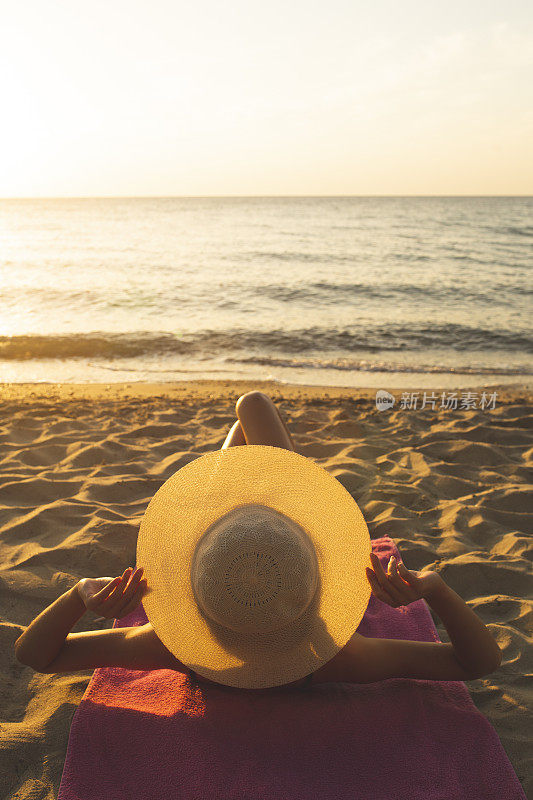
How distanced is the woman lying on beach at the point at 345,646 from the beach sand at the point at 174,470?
0.33 m

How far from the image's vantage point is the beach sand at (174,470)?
218 cm

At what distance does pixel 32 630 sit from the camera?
194 cm

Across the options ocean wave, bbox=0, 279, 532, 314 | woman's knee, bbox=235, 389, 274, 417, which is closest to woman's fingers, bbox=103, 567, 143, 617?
woman's knee, bbox=235, 389, 274, 417

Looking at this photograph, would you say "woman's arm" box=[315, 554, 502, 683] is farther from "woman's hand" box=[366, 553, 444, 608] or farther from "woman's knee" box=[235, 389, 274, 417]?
"woman's knee" box=[235, 389, 274, 417]

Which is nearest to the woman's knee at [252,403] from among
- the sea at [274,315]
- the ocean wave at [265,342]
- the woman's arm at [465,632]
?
the woman's arm at [465,632]

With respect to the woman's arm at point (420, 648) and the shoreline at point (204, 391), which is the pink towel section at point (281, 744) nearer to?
the woman's arm at point (420, 648)

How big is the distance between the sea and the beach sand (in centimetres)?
208

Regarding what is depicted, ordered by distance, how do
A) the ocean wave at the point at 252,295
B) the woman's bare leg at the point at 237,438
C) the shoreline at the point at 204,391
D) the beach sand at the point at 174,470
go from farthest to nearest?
1. the ocean wave at the point at 252,295
2. the shoreline at the point at 204,391
3. the woman's bare leg at the point at 237,438
4. the beach sand at the point at 174,470

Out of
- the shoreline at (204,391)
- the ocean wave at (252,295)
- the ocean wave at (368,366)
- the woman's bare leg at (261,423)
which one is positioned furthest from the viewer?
the ocean wave at (252,295)

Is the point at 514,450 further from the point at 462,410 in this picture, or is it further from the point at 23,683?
the point at 23,683

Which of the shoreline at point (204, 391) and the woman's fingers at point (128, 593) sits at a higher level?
the woman's fingers at point (128, 593)

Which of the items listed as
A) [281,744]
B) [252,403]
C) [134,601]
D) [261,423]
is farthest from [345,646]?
[252,403]

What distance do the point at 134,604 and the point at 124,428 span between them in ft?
11.6

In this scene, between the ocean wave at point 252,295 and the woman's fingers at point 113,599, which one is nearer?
the woman's fingers at point 113,599
